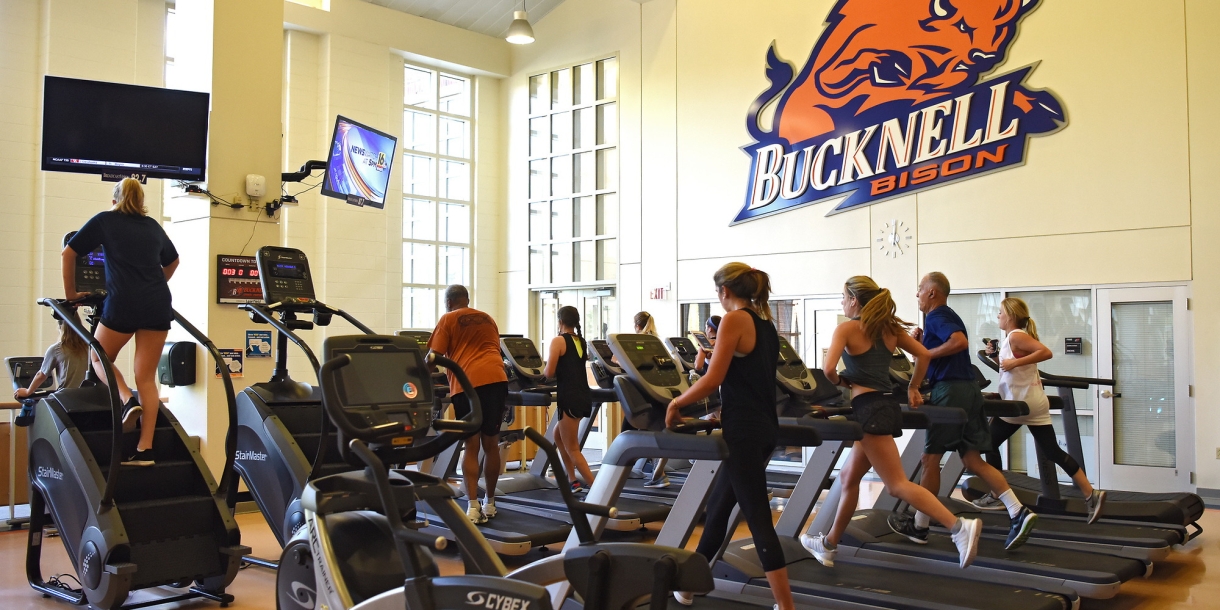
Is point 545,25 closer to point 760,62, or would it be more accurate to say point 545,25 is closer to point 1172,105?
point 760,62

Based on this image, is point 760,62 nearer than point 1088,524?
No

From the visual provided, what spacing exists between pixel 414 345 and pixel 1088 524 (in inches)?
179

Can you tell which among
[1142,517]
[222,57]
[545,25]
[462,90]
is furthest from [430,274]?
[1142,517]

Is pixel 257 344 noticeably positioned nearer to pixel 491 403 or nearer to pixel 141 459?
pixel 491 403

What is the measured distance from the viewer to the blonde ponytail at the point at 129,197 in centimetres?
467

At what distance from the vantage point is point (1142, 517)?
5980 millimetres

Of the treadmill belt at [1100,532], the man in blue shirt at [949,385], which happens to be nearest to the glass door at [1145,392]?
the treadmill belt at [1100,532]

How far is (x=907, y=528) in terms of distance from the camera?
5480 mm

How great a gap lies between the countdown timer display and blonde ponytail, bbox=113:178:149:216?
1938mm

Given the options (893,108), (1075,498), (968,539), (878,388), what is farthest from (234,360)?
(893,108)

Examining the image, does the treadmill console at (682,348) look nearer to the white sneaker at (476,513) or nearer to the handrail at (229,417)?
the white sneaker at (476,513)

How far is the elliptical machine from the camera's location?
417 cm

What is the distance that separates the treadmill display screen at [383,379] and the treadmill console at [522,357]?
379cm

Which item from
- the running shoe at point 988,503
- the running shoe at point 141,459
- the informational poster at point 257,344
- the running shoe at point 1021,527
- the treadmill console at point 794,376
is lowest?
the running shoe at point 988,503
